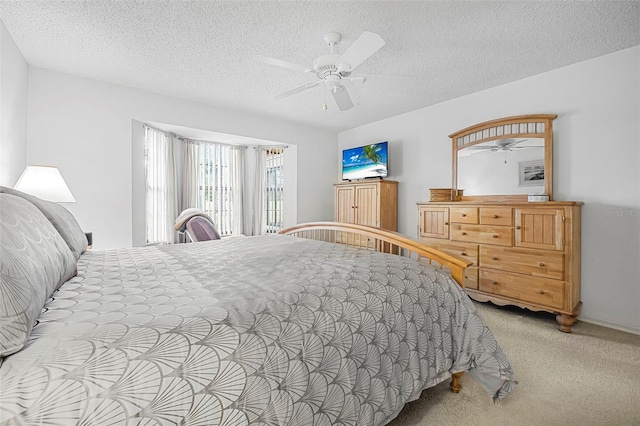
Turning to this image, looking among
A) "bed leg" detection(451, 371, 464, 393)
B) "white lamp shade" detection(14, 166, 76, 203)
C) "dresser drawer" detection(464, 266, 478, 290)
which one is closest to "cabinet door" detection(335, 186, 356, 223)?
"dresser drawer" detection(464, 266, 478, 290)

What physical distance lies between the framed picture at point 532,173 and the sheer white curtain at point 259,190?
12.7ft

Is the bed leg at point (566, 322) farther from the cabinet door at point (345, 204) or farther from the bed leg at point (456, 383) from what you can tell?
the cabinet door at point (345, 204)

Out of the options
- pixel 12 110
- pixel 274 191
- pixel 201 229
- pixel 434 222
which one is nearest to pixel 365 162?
pixel 434 222

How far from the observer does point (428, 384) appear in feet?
4.25

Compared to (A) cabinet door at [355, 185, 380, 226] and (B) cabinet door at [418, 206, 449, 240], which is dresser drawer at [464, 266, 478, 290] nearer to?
(B) cabinet door at [418, 206, 449, 240]

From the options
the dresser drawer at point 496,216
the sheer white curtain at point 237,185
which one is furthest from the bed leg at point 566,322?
the sheer white curtain at point 237,185

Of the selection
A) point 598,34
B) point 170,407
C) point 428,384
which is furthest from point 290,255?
point 598,34

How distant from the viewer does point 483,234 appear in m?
3.04

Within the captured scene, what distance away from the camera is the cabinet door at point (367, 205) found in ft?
14.0

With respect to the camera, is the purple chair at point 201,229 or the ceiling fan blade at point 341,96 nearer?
the ceiling fan blade at point 341,96

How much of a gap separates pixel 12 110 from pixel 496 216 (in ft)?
14.9

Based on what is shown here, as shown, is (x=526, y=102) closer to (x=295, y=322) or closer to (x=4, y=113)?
(x=295, y=322)

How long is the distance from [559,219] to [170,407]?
317 centimetres

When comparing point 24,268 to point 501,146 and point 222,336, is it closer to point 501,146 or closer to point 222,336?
point 222,336
